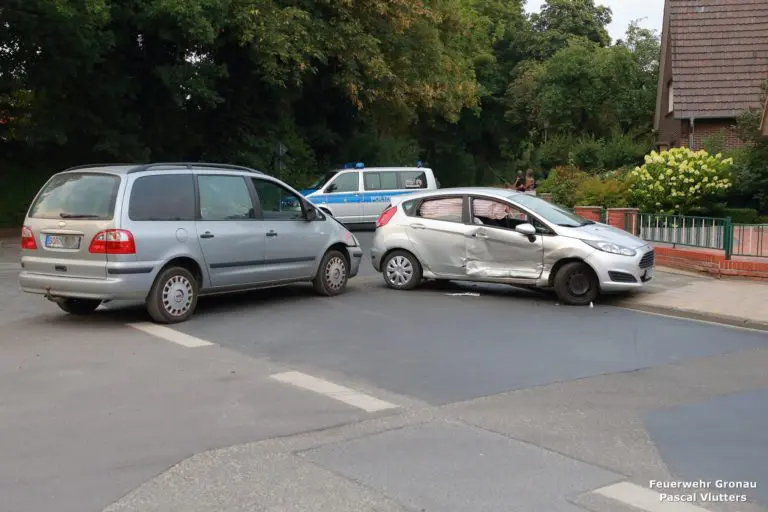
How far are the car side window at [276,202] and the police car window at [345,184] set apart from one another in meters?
12.9

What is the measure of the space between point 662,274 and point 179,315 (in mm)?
9046

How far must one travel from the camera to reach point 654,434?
6.30m

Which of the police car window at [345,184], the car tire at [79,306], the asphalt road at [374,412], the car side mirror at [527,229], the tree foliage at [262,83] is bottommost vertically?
the asphalt road at [374,412]

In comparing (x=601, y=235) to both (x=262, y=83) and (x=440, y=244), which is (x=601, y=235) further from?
(x=262, y=83)

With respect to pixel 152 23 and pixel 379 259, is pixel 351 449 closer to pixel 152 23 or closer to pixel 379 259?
pixel 379 259

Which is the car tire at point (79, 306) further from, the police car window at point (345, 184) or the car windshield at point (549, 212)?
the police car window at point (345, 184)

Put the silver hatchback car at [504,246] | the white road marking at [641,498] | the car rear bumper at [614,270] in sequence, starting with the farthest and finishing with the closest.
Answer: the silver hatchback car at [504,246]
the car rear bumper at [614,270]
the white road marking at [641,498]

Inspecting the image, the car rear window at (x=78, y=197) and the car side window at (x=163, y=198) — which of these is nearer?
the car rear window at (x=78, y=197)

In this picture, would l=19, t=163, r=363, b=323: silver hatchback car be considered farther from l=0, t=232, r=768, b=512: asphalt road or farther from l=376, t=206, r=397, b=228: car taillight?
l=376, t=206, r=397, b=228: car taillight

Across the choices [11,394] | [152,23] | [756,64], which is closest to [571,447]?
[11,394]

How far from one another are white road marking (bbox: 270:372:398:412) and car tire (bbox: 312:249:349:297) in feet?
15.9

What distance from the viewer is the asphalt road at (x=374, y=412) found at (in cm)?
512

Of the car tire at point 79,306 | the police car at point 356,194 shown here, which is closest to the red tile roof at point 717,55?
the police car at point 356,194

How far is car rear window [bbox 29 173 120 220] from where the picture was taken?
10.2 m
